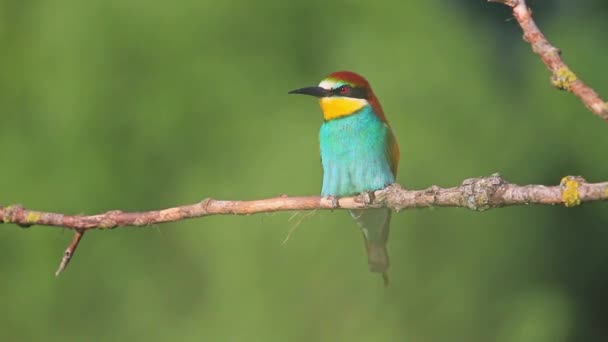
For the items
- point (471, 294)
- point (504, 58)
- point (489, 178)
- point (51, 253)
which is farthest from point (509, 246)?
point (489, 178)

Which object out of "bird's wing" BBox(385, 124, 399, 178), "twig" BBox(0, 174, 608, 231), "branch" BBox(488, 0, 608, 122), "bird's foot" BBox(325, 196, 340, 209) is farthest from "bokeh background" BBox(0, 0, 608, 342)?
"branch" BBox(488, 0, 608, 122)

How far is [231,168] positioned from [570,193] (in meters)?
8.21

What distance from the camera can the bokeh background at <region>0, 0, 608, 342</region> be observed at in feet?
28.8

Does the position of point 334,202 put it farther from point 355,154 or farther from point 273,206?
point 355,154

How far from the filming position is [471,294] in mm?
10102

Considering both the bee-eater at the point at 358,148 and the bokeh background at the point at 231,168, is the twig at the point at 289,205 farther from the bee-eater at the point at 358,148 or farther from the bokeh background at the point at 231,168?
the bokeh background at the point at 231,168

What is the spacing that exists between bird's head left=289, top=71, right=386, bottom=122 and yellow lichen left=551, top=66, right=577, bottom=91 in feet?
4.77

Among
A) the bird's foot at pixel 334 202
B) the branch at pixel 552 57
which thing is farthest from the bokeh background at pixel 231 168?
the branch at pixel 552 57

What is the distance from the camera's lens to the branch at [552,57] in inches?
68.9

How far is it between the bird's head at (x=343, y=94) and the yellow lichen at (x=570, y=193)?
Result: 155cm

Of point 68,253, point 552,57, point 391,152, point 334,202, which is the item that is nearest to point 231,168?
point 391,152

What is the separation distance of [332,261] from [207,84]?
2340 millimetres

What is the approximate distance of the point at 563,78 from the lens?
1.77 metres

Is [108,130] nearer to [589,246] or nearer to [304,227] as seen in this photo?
[304,227]
